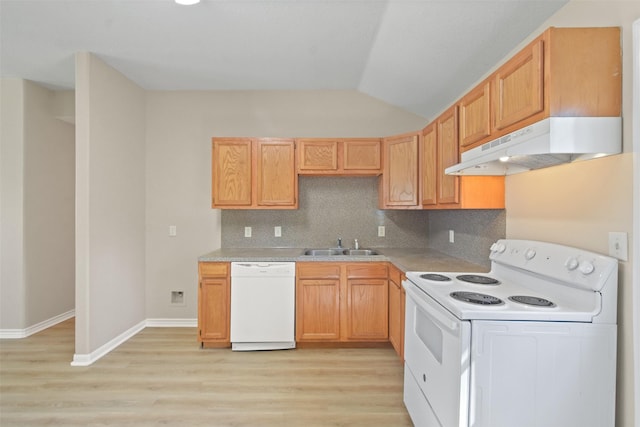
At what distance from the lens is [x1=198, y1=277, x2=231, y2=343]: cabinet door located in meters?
2.95

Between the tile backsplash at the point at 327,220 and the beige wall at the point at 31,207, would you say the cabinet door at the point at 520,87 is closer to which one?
the tile backsplash at the point at 327,220

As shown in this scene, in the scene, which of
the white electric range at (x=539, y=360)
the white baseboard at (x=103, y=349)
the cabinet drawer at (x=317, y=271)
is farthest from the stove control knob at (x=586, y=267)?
the white baseboard at (x=103, y=349)

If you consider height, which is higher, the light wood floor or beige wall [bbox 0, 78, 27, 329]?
beige wall [bbox 0, 78, 27, 329]

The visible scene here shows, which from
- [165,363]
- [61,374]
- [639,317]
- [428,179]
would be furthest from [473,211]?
[61,374]

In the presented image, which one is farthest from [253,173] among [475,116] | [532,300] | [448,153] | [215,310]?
[532,300]

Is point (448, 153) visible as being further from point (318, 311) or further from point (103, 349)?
point (103, 349)

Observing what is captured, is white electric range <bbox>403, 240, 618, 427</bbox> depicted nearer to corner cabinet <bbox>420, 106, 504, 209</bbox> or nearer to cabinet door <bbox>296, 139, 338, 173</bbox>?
corner cabinet <bbox>420, 106, 504, 209</bbox>

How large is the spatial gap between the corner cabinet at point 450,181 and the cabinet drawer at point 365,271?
75 cm

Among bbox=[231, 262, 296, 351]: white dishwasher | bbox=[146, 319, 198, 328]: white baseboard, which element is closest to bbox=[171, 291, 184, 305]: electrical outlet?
bbox=[146, 319, 198, 328]: white baseboard

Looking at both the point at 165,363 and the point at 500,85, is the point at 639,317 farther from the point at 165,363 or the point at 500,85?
the point at 165,363

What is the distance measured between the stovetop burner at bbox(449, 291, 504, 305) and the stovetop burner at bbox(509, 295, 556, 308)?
0.10 meters

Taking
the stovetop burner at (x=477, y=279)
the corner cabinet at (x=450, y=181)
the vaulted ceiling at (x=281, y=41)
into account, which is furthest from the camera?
the corner cabinet at (x=450, y=181)

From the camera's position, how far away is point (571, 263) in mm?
1423

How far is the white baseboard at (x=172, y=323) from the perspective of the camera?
141 inches
